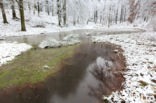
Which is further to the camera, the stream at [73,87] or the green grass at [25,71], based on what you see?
the green grass at [25,71]

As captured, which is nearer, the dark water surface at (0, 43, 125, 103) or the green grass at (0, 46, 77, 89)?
the dark water surface at (0, 43, 125, 103)

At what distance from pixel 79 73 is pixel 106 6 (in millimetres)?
62389

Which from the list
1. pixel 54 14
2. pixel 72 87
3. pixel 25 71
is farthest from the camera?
pixel 54 14

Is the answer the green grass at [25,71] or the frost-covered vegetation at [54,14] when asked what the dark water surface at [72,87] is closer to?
the green grass at [25,71]

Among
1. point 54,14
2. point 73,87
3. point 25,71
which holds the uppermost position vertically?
point 54,14

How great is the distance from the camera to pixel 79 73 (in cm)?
501

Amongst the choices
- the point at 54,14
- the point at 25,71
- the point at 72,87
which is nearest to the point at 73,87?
the point at 72,87

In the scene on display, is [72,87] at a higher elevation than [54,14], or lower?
lower

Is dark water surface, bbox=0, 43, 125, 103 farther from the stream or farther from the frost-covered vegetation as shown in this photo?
the frost-covered vegetation

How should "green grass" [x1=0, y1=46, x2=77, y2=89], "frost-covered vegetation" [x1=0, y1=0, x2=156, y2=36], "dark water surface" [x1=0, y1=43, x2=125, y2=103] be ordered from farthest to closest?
1. "frost-covered vegetation" [x1=0, y1=0, x2=156, y2=36]
2. "green grass" [x1=0, y1=46, x2=77, y2=89]
3. "dark water surface" [x1=0, y1=43, x2=125, y2=103]

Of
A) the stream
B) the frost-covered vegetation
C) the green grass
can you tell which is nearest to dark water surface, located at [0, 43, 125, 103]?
the stream

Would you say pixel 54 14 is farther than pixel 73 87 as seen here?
Yes

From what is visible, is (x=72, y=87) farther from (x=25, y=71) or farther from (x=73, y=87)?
(x=25, y=71)

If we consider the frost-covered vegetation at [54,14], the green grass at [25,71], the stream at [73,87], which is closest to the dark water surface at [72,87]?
the stream at [73,87]
